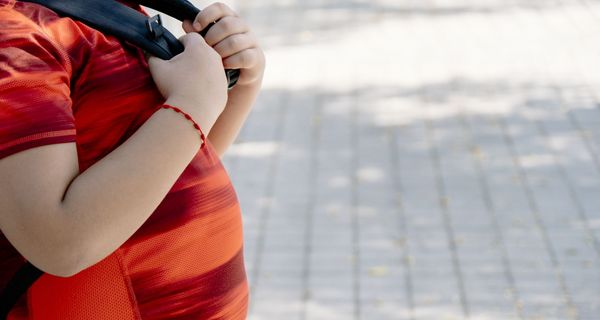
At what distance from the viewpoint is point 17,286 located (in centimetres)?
135

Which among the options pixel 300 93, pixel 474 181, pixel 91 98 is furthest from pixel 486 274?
pixel 91 98

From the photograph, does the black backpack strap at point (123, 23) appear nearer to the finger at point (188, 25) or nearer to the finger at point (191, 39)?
the finger at point (191, 39)

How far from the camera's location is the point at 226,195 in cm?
152

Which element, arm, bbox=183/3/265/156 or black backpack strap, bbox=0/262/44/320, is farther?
arm, bbox=183/3/265/156

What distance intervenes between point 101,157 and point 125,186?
99 mm

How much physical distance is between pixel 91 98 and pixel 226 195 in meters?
0.31

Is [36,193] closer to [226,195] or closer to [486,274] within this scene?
[226,195]

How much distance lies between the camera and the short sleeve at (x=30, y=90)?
3.86 feet

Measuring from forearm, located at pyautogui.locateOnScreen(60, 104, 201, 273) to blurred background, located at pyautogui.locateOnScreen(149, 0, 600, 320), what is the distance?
71.3 inches

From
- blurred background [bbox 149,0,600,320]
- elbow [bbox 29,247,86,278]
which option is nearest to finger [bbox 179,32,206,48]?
elbow [bbox 29,247,86,278]

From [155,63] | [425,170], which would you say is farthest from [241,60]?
[425,170]

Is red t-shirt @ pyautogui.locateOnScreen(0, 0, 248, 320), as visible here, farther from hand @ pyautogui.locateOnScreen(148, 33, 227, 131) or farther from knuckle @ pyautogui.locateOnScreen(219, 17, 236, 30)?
knuckle @ pyautogui.locateOnScreen(219, 17, 236, 30)

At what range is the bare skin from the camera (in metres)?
1.18

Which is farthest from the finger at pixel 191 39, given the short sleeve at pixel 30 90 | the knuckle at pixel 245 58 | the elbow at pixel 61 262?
the elbow at pixel 61 262
